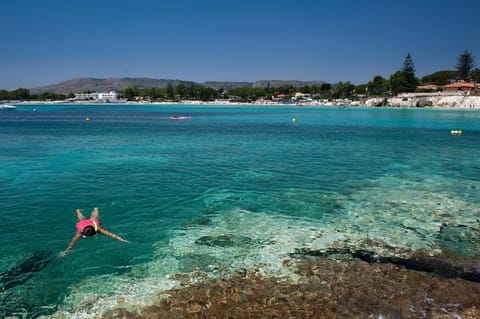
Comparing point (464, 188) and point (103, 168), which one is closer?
point (464, 188)

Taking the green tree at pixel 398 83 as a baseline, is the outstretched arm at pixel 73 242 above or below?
below

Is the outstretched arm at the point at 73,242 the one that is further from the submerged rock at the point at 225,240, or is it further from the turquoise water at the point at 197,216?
the submerged rock at the point at 225,240

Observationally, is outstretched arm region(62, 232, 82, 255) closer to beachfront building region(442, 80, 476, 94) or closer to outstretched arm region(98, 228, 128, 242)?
outstretched arm region(98, 228, 128, 242)

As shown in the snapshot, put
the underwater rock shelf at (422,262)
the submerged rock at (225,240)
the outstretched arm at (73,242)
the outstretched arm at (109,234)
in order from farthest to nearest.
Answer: the outstretched arm at (109,234), the submerged rock at (225,240), the outstretched arm at (73,242), the underwater rock shelf at (422,262)

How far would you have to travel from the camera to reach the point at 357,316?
8.36m

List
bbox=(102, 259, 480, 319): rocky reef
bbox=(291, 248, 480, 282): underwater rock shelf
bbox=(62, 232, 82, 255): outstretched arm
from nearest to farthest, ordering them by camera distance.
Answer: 1. bbox=(102, 259, 480, 319): rocky reef
2. bbox=(291, 248, 480, 282): underwater rock shelf
3. bbox=(62, 232, 82, 255): outstretched arm

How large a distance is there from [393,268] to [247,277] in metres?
4.51

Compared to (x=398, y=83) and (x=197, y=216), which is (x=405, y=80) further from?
(x=197, y=216)

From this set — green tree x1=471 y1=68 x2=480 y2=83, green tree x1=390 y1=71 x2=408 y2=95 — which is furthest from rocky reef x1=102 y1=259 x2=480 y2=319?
green tree x1=471 y1=68 x2=480 y2=83

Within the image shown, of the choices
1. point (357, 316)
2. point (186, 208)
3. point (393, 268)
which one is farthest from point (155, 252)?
point (393, 268)

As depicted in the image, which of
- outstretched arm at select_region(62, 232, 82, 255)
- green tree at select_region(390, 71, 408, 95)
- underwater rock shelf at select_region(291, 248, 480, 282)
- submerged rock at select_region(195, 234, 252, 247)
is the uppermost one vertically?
green tree at select_region(390, 71, 408, 95)

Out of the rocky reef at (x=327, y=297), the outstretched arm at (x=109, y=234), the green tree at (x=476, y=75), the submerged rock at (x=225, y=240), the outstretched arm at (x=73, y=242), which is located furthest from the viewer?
the green tree at (x=476, y=75)

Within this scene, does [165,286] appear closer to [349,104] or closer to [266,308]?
[266,308]

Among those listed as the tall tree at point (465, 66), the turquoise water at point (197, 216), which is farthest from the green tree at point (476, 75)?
the turquoise water at point (197, 216)
